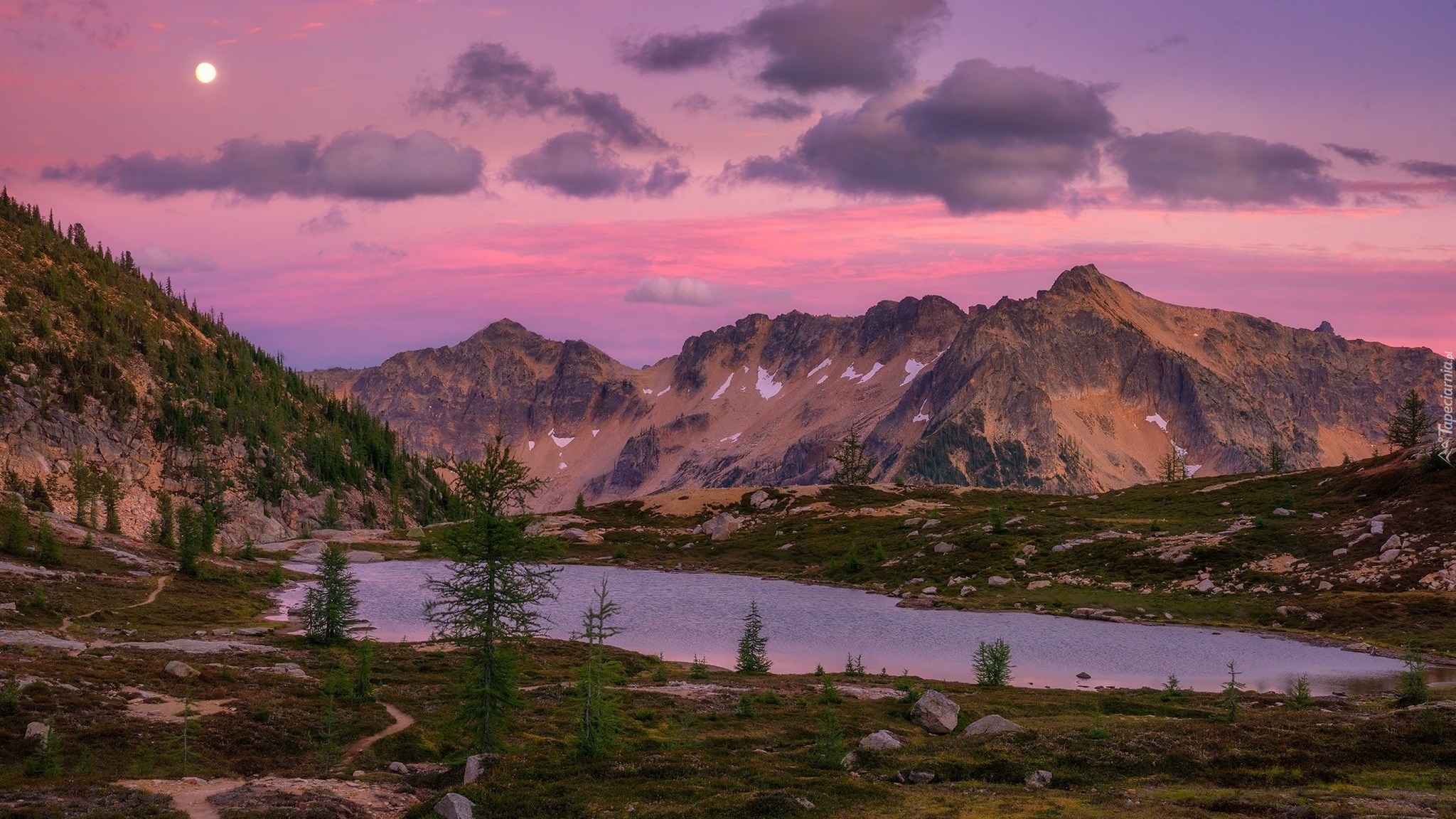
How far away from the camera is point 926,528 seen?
130625 mm

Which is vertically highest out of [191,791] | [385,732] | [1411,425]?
[1411,425]

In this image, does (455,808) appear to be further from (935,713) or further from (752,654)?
(752,654)

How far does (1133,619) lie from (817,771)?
6202 centimetres

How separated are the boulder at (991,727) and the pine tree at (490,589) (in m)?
19.1

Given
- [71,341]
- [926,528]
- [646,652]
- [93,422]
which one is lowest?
[646,652]

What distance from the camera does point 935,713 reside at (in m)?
44.3

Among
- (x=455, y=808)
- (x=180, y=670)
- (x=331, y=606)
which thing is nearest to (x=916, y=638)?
(x=331, y=606)

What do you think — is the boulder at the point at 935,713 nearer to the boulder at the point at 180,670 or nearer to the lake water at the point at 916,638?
the lake water at the point at 916,638

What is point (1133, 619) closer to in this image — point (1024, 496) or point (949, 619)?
point (949, 619)

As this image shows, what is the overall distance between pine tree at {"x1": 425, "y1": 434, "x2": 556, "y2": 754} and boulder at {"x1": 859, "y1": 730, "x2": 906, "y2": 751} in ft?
45.4

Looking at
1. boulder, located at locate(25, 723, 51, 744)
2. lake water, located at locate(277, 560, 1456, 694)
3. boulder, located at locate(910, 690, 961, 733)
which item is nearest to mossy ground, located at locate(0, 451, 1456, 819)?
boulder, located at locate(25, 723, 51, 744)

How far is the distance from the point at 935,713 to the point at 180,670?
37.4 metres

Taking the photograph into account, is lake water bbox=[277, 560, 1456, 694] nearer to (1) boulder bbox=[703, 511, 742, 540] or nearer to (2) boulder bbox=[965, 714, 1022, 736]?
(2) boulder bbox=[965, 714, 1022, 736]

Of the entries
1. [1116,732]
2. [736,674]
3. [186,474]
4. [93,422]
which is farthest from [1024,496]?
[93,422]
